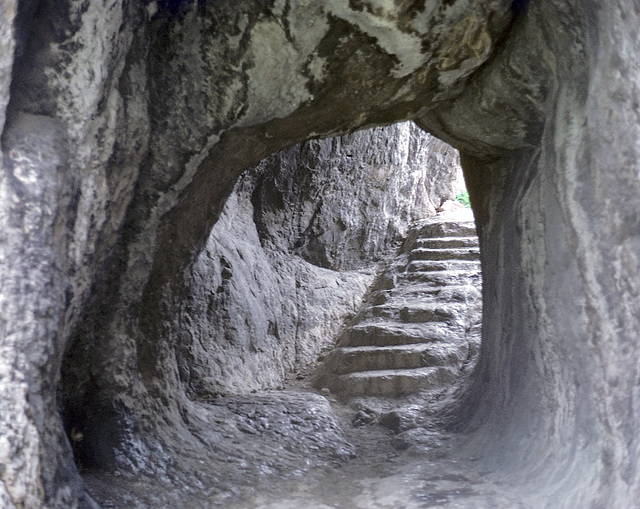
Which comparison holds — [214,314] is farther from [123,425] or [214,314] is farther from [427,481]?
[427,481]

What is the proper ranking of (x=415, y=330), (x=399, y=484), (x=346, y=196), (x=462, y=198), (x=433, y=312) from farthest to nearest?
1. (x=462, y=198)
2. (x=346, y=196)
3. (x=433, y=312)
4. (x=415, y=330)
5. (x=399, y=484)

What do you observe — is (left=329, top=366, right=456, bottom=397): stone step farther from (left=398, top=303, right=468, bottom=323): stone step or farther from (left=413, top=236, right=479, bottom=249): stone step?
(left=413, top=236, right=479, bottom=249): stone step

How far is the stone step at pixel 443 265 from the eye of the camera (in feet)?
14.5

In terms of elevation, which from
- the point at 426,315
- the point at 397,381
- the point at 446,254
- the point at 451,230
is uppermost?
the point at 451,230

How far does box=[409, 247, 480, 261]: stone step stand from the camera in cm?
460

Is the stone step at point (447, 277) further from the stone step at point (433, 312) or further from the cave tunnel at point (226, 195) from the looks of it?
the cave tunnel at point (226, 195)

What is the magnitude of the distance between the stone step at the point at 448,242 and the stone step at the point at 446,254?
3.6 inches

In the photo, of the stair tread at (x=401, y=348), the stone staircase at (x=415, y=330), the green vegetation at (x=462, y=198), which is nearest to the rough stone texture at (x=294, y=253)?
the stone staircase at (x=415, y=330)

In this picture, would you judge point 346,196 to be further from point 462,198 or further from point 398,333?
point 462,198

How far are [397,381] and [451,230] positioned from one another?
2.10 meters

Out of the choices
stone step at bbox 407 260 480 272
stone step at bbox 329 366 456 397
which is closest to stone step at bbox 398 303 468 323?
stone step at bbox 329 366 456 397

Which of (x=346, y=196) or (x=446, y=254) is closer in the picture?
(x=446, y=254)

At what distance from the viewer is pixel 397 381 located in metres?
3.27

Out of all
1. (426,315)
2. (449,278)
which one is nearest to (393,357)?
(426,315)
